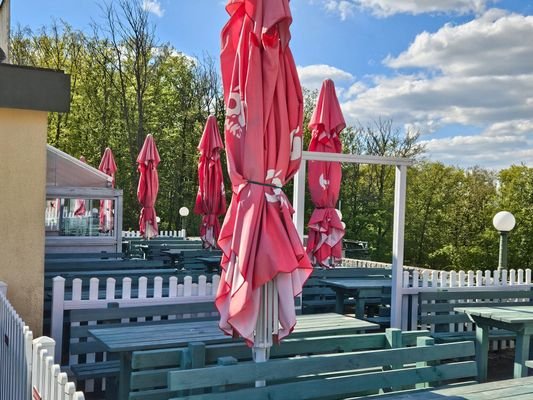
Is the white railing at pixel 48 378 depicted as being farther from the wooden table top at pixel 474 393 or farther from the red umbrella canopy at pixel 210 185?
the red umbrella canopy at pixel 210 185

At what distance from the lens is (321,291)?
29.7ft

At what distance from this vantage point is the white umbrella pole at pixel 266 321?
4234 mm

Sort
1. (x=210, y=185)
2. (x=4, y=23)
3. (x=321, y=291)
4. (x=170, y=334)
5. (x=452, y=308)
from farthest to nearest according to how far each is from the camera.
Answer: (x=210, y=185) < (x=321, y=291) < (x=4, y=23) < (x=452, y=308) < (x=170, y=334)

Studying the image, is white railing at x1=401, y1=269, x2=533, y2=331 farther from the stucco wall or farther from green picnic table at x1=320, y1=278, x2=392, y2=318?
the stucco wall

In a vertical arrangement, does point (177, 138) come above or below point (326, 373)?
above

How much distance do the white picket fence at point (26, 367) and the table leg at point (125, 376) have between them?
2.66 feet

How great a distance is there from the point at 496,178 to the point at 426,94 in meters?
6.66

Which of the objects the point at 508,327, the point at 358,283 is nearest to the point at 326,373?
the point at 508,327

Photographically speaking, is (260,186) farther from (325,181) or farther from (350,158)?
(325,181)

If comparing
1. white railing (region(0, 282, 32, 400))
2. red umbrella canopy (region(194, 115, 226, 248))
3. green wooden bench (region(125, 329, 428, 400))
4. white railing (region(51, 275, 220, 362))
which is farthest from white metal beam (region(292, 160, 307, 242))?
red umbrella canopy (region(194, 115, 226, 248))

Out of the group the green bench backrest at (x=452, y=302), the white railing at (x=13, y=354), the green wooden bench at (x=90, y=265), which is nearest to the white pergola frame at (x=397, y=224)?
the green bench backrest at (x=452, y=302)

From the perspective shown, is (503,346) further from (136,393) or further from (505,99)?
(505,99)

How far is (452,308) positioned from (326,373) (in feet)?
13.3

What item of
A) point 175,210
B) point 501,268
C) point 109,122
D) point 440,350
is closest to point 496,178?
point 175,210
